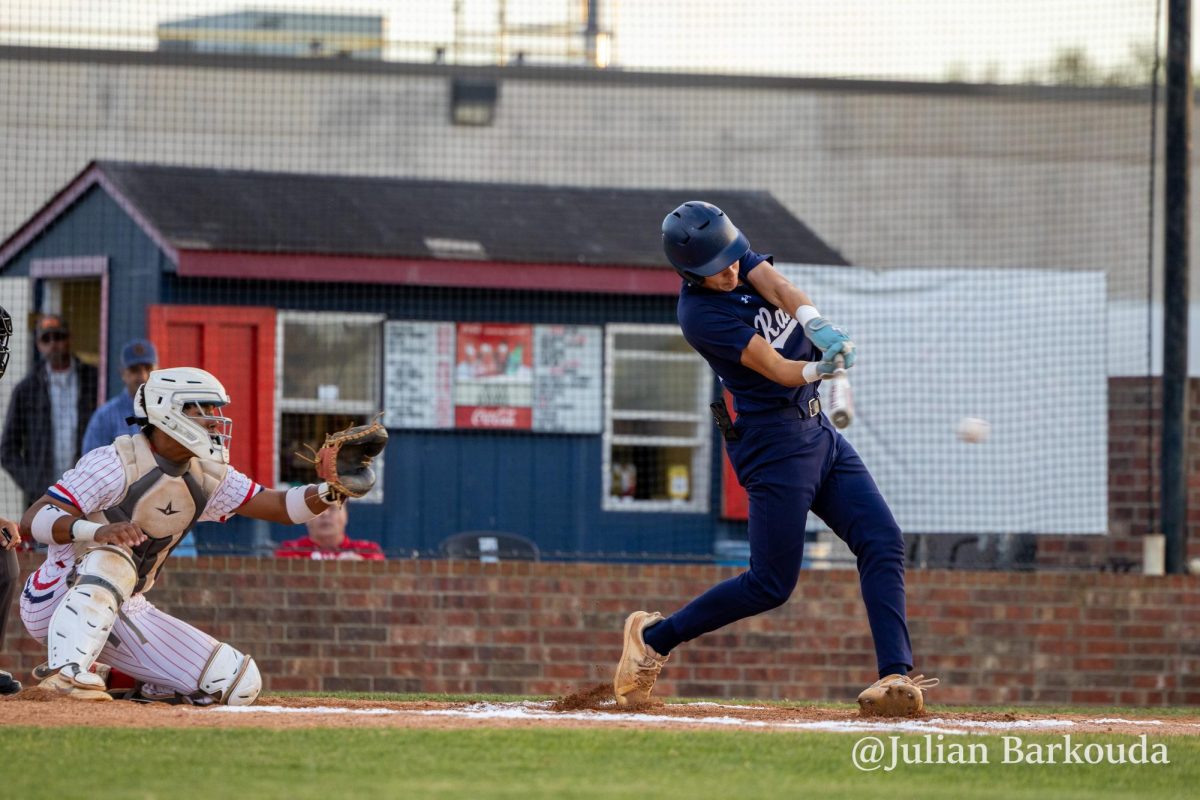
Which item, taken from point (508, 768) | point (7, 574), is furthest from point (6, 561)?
point (508, 768)

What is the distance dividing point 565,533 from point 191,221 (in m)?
3.50

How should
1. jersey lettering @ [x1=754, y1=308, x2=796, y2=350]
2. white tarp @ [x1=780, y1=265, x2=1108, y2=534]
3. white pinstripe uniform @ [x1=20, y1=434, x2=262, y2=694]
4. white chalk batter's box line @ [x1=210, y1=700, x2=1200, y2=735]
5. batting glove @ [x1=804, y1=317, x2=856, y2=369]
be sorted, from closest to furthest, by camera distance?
batting glove @ [x1=804, y1=317, x2=856, y2=369] < white chalk batter's box line @ [x1=210, y1=700, x2=1200, y2=735] < jersey lettering @ [x1=754, y1=308, x2=796, y2=350] < white pinstripe uniform @ [x1=20, y1=434, x2=262, y2=694] < white tarp @ [x1=780, y1=265, x2=1108, y2=534]

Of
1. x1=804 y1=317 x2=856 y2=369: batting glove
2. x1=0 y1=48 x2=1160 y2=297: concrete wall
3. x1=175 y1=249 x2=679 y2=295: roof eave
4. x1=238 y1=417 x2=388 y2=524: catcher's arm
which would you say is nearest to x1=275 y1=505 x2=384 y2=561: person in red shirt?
x1=175 y1=249 x2=679 y2=295: roof eave

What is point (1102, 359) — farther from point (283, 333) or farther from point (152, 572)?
point (152, 572)

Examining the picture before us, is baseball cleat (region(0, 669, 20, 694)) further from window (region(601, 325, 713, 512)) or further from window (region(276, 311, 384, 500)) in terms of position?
window (region(601, 325, 713, 512))

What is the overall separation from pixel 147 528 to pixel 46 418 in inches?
→ 219

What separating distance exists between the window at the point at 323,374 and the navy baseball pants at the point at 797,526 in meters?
7.10

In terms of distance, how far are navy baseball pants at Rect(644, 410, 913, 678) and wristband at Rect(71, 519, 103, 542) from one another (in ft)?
6.80

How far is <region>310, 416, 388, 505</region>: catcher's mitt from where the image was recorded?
6.94 metres

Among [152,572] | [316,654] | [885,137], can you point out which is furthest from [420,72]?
[152,572]

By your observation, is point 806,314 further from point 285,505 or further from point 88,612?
point 88,612

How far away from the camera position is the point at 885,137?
20.2 metres

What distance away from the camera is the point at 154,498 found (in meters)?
6.80

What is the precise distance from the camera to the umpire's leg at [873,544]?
645 cm
